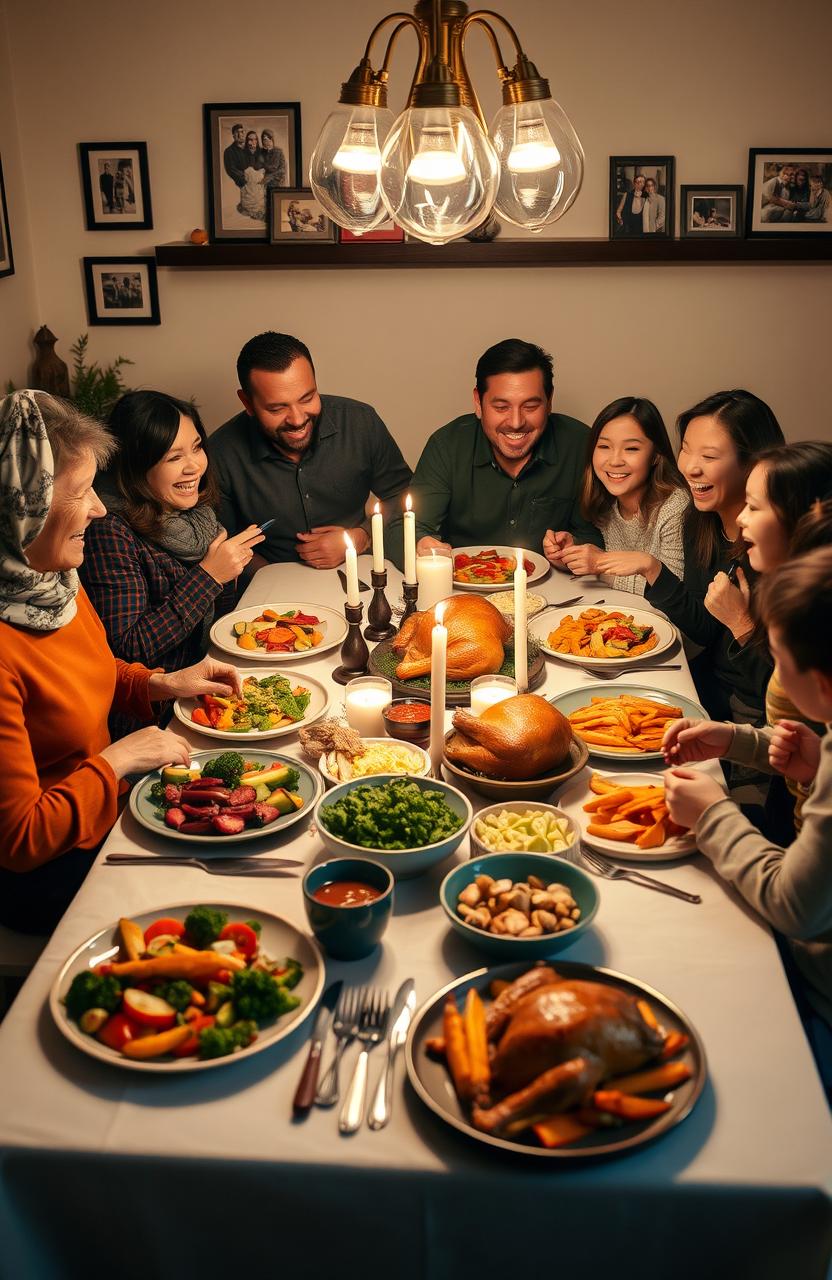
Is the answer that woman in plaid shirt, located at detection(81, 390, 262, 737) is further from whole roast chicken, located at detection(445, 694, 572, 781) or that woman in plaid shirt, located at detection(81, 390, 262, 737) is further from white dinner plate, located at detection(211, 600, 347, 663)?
whole roast chicken, located at detection(445, 694, 572, 781)

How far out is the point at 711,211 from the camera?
12.8 ft

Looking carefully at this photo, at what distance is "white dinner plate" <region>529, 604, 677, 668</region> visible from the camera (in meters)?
2.18

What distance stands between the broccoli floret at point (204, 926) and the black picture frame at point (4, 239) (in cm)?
324

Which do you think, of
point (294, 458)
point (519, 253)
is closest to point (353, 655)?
point (294, 458)

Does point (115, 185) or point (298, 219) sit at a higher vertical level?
point (115, 185)

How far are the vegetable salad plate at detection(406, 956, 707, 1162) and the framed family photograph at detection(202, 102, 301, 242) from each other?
3502 mm

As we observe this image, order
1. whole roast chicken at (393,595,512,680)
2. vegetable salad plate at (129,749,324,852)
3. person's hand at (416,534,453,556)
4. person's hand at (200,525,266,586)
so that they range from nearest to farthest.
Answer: vegetable salad plate at (129,749,324,852) < whole roast chicken at (393,595,512,680) < person's hand at (200,525,266,586) < person's hand at (416,534,453,556)

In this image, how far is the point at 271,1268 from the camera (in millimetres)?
1066

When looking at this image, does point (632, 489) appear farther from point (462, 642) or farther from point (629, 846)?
point (629, 846)

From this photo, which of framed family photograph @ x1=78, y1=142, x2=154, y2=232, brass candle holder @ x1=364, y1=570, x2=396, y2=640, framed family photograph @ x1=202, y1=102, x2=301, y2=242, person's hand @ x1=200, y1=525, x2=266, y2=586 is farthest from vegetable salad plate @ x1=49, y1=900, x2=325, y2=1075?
framed family photograph @ x1=78, y1=142, x2=154, y2=232

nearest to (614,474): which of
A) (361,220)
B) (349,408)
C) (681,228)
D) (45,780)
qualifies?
(349,408)

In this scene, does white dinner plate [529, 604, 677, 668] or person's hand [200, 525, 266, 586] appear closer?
white dinner plate [529, 604, 677, 668]

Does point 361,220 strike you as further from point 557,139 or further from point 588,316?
point 588,316

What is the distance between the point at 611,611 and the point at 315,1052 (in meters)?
1.54
